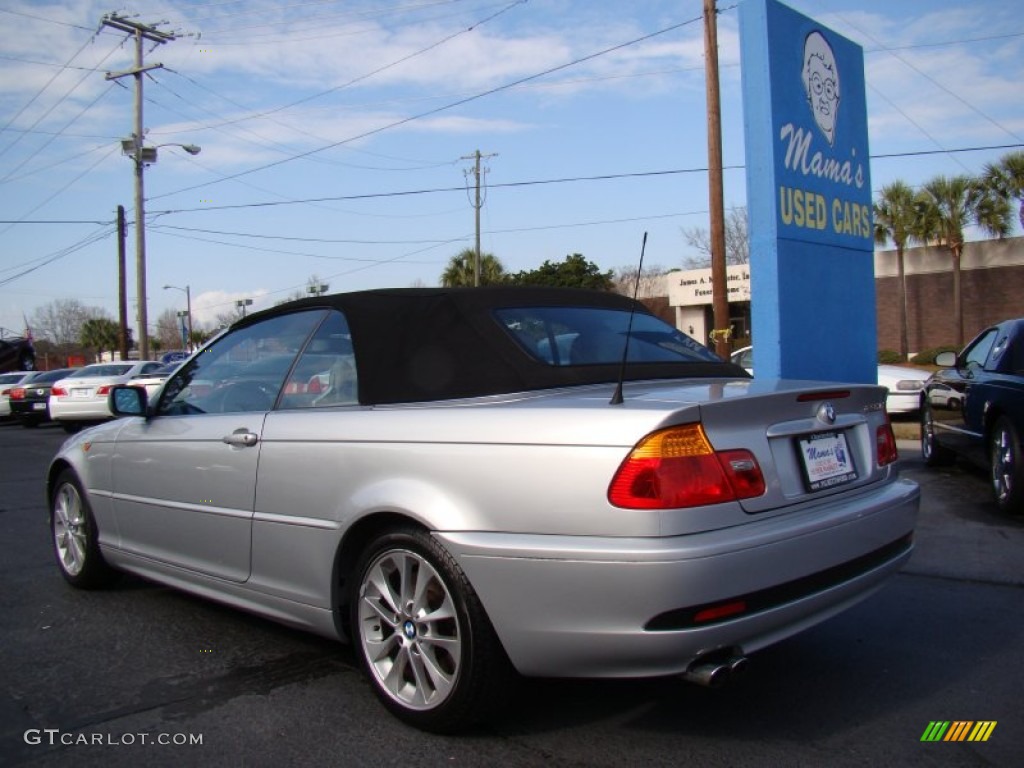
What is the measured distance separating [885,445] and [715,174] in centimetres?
1087

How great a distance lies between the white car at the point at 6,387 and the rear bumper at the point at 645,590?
2288 cm

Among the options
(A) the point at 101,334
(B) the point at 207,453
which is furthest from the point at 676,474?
(A) the point at 101,334

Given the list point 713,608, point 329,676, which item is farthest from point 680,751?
point 329,676

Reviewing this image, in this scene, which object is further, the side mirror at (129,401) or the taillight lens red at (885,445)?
the side mirror at (129,401)

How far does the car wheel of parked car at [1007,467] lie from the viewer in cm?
626

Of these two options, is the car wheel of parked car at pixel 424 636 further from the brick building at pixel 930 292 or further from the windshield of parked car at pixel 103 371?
the brick building at pixel 930 292

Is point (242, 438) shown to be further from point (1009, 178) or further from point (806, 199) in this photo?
point (1009, 178)

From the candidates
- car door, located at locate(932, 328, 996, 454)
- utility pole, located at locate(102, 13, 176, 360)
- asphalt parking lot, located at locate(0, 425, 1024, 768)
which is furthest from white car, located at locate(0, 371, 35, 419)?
car door, located at locate(932, 328, 996, 454)

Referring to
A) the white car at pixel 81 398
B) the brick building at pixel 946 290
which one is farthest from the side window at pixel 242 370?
the brick building at pixel 946 290

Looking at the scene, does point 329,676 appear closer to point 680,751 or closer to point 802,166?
point 680,751

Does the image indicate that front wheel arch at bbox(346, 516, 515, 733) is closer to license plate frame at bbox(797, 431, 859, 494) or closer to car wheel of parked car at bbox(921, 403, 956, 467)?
license plate frame at bbox(797, 431, 859, 494)

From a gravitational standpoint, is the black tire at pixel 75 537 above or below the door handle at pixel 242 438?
below

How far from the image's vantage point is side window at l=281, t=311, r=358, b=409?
3.60 m

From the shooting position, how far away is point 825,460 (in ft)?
10.2
